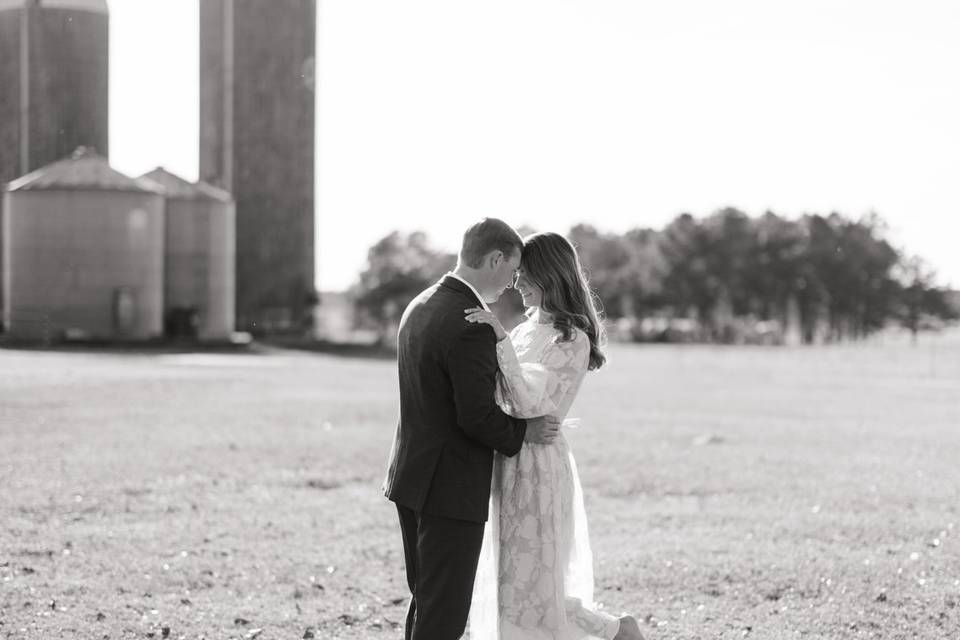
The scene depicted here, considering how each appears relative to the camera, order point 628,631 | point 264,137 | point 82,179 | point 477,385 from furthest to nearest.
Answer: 1. point 264,137
2. point 82,179
3. point 628,631
4. point 477,385

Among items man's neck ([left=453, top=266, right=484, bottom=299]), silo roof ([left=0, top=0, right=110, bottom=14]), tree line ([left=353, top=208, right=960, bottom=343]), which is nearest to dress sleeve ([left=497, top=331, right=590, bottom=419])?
man's neck ([left=453, top=266, right=484, bottom=299])

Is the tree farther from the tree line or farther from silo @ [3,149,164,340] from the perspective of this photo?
silo @ [3,149,164,340]

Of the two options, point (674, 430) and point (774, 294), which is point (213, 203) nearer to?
point (674, 430)

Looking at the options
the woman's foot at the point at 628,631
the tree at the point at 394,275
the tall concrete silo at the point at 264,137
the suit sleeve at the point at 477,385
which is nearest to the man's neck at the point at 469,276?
the suit sleeve at the point at 477,385

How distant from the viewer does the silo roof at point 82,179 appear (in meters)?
55.1

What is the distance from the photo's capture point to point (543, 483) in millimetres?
5141

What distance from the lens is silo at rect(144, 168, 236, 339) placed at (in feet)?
202

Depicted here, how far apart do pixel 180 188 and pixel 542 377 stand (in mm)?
61195

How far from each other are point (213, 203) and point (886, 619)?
5892cm

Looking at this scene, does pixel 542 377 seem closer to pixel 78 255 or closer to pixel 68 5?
pixel 78 255

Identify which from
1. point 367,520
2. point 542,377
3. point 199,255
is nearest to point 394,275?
point 199,255

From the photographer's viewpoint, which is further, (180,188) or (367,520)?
(180,188)

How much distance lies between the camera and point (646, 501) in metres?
11.6

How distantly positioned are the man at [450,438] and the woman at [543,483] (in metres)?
0.18
